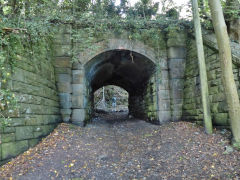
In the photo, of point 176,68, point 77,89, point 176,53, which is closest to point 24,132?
point 77,89

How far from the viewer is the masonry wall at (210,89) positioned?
5.13m

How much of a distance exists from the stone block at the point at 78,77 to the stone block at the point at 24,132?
260cm

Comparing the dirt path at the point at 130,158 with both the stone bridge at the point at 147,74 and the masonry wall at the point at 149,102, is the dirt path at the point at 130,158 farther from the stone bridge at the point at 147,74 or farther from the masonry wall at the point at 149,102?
the masonry wall at the point at 149,102

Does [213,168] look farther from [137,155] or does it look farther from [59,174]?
[59,174]

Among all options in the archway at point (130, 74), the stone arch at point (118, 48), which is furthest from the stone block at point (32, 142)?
the stone arch at point (118, 48)

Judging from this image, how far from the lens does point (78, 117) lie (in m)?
6.62

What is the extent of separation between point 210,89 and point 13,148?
17.5 ft

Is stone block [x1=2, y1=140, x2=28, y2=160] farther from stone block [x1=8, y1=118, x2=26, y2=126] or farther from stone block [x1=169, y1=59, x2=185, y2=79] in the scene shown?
stone block [x1=169, y1=59, x2=185, y2=79]

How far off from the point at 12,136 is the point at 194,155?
12.7 ft

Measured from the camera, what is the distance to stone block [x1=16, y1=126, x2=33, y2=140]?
4023 millimetres

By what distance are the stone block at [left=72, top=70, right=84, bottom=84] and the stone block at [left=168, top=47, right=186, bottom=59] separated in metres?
3.37

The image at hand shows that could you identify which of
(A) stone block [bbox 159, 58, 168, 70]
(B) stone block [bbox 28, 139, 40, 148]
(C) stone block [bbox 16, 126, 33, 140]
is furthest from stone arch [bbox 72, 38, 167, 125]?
(C) stone block [bbox 16, 126, 33, 140]

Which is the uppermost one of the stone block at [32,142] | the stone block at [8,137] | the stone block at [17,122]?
the stone block at [17,122]

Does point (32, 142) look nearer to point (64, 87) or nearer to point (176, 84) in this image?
point (64, 87)
